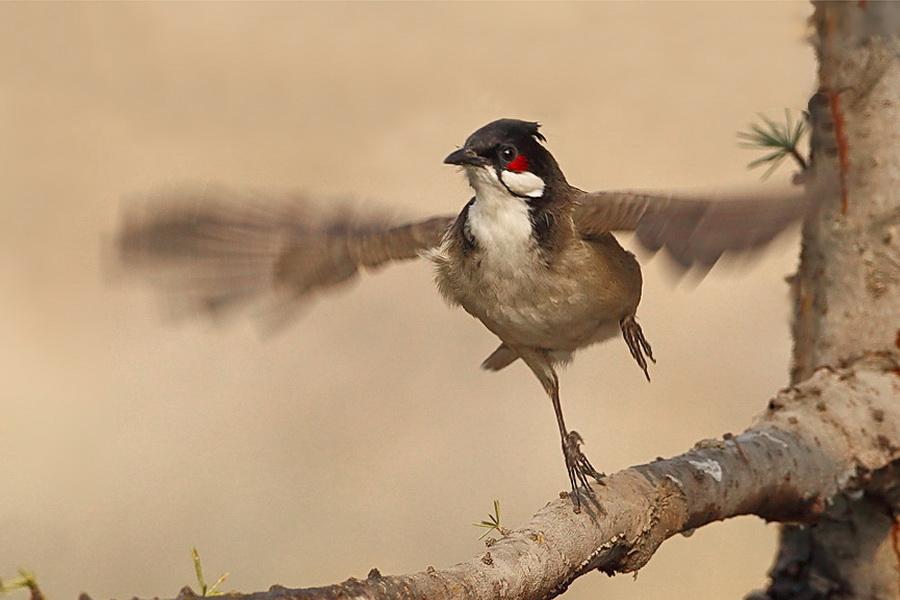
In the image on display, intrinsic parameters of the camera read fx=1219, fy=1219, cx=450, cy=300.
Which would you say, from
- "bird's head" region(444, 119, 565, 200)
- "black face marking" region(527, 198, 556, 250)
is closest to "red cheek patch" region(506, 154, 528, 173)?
"bird's head" region(444, 119, 565, 200)

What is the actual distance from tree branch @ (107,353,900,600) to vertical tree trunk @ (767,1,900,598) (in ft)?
0.48

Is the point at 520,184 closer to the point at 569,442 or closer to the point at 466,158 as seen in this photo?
the point at 466,158

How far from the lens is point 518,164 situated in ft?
12.1

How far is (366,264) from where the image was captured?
3.67 metres

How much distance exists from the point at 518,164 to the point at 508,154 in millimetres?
45

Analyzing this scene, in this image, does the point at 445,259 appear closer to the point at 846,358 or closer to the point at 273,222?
the point at 273,222

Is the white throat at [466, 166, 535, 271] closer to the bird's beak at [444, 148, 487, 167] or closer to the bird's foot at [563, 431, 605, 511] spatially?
the bird's beak at [444, 148, 487, 167]

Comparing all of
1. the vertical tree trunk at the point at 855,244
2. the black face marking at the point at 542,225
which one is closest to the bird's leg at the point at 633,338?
the black face marking at the point at 542,225

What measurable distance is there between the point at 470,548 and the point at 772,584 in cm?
287

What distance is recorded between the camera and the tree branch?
108 inches

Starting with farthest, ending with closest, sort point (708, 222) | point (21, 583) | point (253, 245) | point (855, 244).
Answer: point (855, 244), point (253, 245), point (708, 222), point (21, 583)

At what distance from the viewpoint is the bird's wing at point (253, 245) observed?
2.95 meters

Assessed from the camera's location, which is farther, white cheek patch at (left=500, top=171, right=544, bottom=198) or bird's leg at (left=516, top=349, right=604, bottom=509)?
white cheek patch at (left=500, top=171, right=544, bottom=198)

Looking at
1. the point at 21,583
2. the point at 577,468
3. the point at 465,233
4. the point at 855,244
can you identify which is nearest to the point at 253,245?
the point at 465,233
